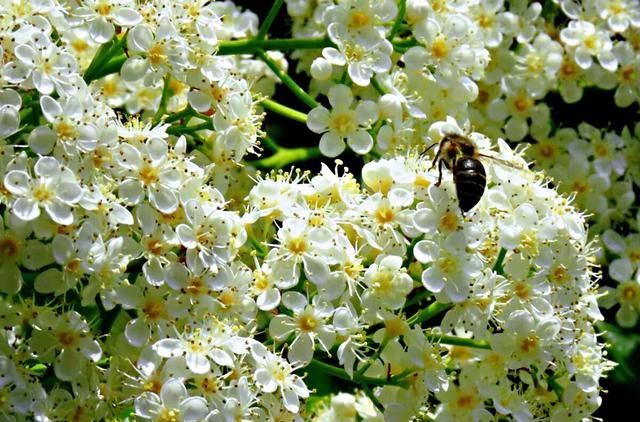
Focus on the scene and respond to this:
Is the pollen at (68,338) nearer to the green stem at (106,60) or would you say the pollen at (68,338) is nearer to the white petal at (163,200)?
the white petal at (163,200)

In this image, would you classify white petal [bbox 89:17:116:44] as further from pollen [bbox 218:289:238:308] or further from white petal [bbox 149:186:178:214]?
pollen [bbox 218:289:238:308]

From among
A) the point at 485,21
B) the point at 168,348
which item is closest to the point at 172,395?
the point at 168,348

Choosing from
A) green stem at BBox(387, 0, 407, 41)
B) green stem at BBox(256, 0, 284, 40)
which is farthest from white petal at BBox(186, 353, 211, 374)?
green stem at BBox(387, 0, 407, 41)

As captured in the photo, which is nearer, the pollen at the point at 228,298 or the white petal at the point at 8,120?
the white petal at the point at 8,120

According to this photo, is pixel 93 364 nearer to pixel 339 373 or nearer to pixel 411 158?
pixel 339 373

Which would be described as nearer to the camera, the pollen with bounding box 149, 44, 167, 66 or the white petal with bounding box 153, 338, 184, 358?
the white petal with bounding box 153, 338, 184, 358

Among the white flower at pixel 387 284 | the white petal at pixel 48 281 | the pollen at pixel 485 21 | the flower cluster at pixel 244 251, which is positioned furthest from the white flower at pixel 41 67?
the pollen at pixel 485 21
